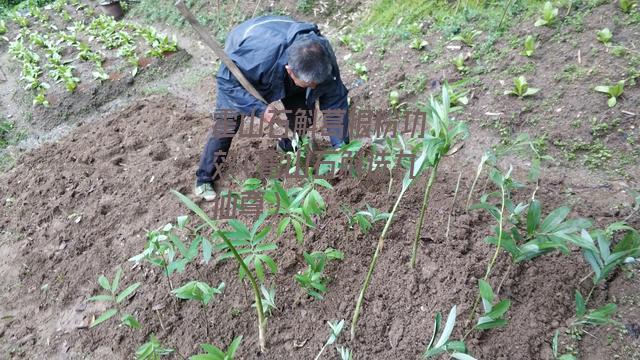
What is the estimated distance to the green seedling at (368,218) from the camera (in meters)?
1.97

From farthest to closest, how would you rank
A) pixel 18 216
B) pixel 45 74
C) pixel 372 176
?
1. pixel 45 74
2. pixel 18 216
3. pixel 372 176

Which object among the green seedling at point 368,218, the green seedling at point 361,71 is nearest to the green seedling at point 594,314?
the green seedling at point 368,218

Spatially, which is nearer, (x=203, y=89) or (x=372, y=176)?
(x=372, y=176)

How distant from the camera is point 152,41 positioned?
17.7ft

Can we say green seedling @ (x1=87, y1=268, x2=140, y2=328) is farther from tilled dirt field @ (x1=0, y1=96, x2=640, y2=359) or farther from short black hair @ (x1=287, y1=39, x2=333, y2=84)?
short black hair @ (x1=287, y1=39, x2=333, y2=84)

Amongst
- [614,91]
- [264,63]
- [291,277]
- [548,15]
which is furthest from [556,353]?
[548,15]

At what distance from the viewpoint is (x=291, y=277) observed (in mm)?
2096

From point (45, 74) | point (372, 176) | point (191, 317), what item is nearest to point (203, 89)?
point (45, 74)

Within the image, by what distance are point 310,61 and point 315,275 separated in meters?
1.10

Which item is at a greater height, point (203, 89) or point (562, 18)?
point (562, 18)

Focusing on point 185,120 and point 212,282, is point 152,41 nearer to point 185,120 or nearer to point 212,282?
point 185,120

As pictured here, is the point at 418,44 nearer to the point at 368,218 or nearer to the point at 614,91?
the point at 614,91

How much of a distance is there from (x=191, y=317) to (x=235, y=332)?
251 millimetres

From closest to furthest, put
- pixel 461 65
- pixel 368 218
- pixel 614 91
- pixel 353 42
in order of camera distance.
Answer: pixel 368 218 < pixel 614 91 < pixel 461 65 < pixel 353 42
